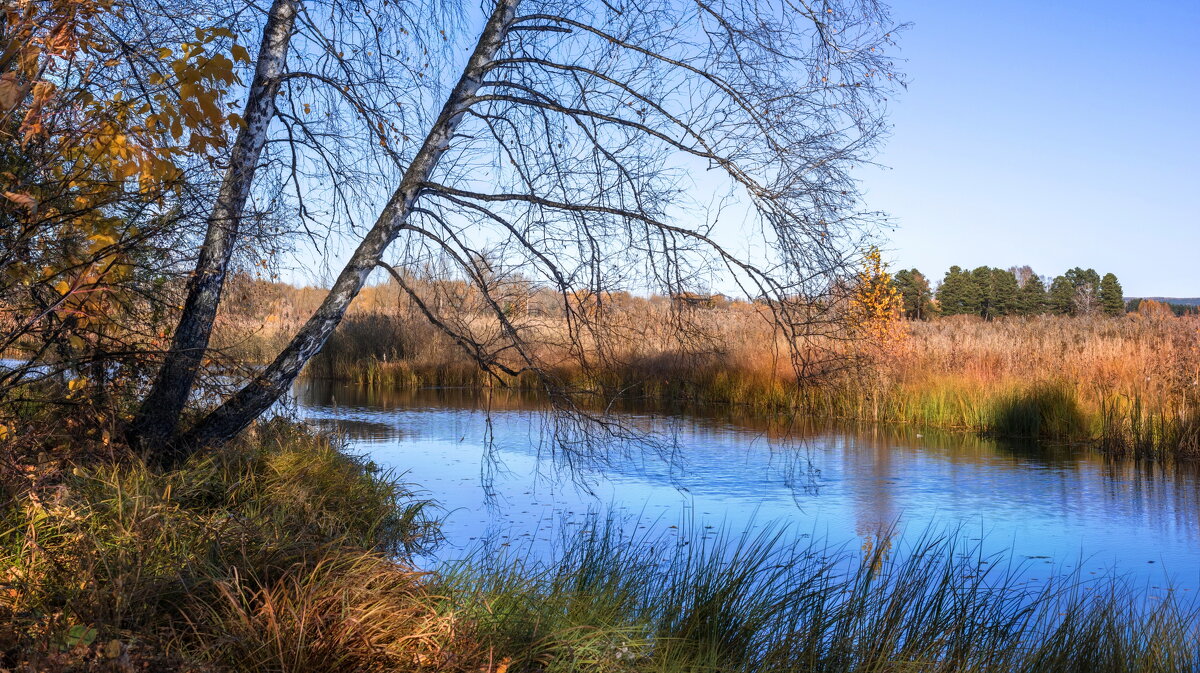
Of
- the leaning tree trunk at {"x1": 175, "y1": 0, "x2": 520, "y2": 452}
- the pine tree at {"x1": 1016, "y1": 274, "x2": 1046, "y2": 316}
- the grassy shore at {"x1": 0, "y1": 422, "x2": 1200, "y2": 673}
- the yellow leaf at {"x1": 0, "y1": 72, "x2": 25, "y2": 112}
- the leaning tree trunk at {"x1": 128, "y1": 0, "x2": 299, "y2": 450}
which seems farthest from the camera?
the pine tree at {"x1": 1016, "y1": 274, "x2": 1046, "y2": 316}

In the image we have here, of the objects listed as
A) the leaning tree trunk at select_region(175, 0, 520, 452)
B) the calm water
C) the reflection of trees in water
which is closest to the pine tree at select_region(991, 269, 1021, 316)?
the reflection of trees in water

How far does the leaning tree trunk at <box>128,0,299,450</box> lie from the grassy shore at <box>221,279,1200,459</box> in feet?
4.04

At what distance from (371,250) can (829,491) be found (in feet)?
16.9

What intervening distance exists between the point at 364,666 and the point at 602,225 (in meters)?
2.95

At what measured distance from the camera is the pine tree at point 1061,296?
49406 millimetres

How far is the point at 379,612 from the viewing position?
3.30 meters

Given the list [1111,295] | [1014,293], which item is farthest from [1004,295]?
[1111,295]

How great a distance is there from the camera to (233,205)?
5664 millimetres

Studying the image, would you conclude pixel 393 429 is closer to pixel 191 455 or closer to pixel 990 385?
pixel 191 455

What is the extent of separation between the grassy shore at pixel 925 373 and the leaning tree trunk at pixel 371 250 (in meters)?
0.47

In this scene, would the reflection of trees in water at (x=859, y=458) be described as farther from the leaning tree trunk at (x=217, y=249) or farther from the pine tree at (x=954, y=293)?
the pine tree at (x=954, y=293)

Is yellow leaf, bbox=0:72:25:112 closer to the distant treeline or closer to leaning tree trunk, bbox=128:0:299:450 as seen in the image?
leaning tree trunk, bbox=128:0:299:450

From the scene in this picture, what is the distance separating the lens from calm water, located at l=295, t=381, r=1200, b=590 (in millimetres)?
6633

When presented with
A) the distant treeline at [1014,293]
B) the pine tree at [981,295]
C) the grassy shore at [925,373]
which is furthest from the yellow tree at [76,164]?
the pine tree at [981,295]
